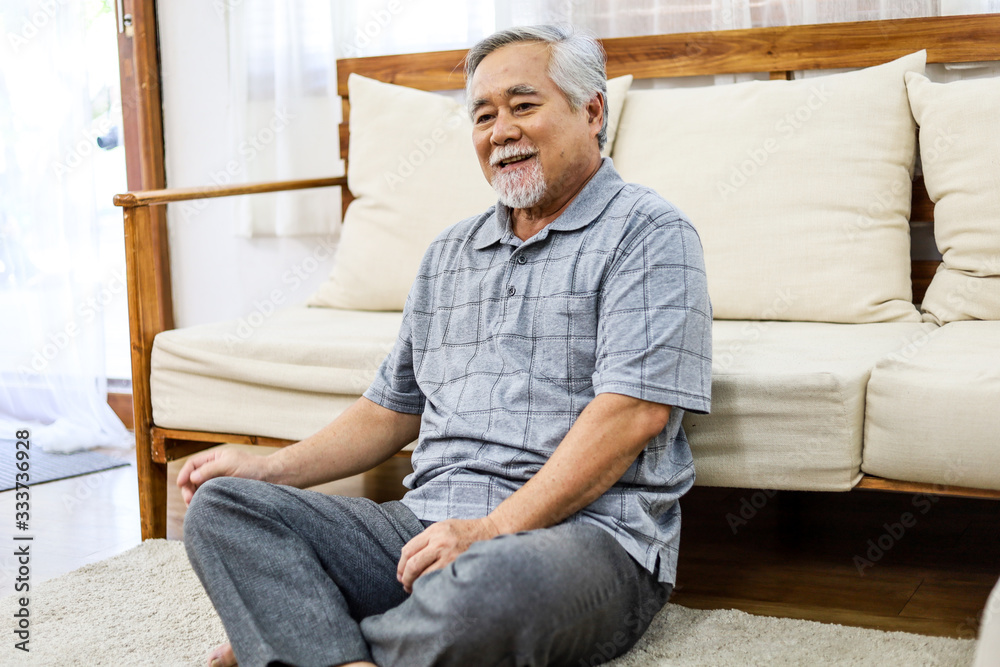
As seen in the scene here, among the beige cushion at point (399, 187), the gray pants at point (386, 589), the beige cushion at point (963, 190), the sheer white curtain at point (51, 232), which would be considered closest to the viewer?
the gray pants at point (386, 589)

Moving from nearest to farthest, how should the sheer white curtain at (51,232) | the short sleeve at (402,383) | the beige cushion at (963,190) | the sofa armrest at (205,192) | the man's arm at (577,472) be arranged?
the man's arm at (577,472)
the short sleeve at (402,383)
the beige cushion at (963,190)
the sofa armrest at (205,192)
the sheer white curtain at (51,232)

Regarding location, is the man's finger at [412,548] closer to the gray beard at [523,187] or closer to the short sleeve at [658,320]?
the short sleeve at [658,320]

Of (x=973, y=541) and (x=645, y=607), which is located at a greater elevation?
(x=645, y=607)

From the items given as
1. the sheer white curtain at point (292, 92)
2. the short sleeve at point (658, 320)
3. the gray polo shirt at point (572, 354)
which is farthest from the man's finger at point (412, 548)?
the sheer white curtain at point (292, 92)

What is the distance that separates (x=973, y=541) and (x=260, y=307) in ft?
6.76

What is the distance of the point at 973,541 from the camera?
1944 mm

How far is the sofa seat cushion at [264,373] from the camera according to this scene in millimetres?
1902

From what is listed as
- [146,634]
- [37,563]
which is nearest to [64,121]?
[37,563]

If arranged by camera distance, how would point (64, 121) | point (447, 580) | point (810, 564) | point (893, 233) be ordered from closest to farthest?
point (447, 580) < point (810, 564) < point (893, 233) < point (64, 121)

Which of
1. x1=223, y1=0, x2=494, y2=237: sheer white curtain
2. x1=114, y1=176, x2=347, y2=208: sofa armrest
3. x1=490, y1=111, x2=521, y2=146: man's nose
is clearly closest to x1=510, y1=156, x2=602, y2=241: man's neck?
x1=490, y1=111, x2=521, y2=146: man's nose

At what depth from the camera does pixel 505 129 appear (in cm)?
145

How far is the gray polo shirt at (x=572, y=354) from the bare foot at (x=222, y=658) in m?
0.32

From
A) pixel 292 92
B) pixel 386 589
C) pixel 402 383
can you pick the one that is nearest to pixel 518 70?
pixel 402 383

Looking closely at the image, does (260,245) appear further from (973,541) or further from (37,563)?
(973,541)
